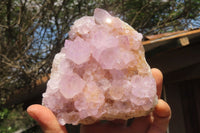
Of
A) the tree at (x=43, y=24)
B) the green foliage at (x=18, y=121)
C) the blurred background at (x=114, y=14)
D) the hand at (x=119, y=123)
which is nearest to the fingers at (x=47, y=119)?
the hand at (x=119, y=123)

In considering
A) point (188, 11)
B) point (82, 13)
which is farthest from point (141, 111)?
point (188, 11)

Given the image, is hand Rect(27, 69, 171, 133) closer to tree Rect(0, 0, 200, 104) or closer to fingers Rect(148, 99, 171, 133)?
fingers Rect(148, 99, 171, 133)

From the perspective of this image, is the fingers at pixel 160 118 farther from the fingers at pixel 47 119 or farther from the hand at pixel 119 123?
the fingers at pixel 47 119

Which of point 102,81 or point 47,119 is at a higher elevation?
point 102,81

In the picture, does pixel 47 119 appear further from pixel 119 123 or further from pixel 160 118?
pixel 160 118

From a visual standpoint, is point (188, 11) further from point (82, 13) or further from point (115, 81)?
point (115, 81)

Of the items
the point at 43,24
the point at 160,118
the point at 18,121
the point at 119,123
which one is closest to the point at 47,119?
the point at 119,123
